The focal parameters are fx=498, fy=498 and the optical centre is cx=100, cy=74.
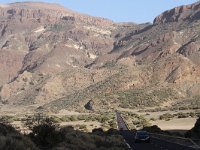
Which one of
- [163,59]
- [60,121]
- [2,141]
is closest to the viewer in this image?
[2,141]

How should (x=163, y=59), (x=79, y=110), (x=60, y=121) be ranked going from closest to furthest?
(x=60, y=121), (x=79, y=110), (x=163, y=59)

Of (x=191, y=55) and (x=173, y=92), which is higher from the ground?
(x=191, y=55)

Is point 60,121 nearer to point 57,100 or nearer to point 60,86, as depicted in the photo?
point 57,100

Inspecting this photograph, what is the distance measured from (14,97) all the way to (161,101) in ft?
221

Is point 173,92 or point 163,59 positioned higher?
point 163,59

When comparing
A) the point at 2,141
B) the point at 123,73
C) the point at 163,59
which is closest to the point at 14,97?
the point at 123,73

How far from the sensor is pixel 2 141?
19.0 m

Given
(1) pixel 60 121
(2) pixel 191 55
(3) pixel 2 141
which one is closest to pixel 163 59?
(2) pixel 191 55

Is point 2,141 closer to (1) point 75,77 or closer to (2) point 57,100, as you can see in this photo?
(2) point 57,100

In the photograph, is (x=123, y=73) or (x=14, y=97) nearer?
(x=123, y=73)

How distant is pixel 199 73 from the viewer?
154 meters

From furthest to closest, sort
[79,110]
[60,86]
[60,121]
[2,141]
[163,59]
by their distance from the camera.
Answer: [60,86], [163,59], [79,110], [60,121], [2,141]

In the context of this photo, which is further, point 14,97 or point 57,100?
point 14,97

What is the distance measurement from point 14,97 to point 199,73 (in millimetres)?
69804
